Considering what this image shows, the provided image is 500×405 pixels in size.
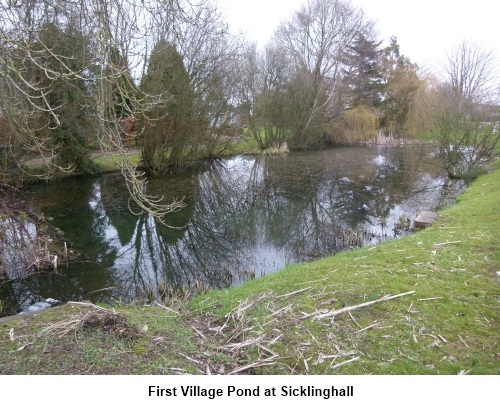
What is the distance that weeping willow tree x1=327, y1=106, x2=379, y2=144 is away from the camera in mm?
33344

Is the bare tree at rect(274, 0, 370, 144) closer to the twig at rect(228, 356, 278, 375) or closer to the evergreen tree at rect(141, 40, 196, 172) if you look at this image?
the evergreen tree at rect(141, 40, 196, 172)

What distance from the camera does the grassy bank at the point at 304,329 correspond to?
355 centimetres

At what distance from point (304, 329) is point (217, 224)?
7.59 meters

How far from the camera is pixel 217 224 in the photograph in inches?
458

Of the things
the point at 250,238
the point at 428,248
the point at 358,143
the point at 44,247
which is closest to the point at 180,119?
the point at 250,238

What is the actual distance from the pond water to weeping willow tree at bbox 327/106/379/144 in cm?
1268

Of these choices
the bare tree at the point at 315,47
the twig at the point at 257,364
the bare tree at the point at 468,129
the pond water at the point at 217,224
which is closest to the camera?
Result: the twig at the point at 257,364

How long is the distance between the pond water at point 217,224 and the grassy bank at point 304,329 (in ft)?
6.17

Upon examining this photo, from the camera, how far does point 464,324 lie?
13.5 feet

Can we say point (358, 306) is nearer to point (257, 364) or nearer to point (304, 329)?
point (304, 329)

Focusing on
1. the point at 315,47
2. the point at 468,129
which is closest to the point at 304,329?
the point at 468,129

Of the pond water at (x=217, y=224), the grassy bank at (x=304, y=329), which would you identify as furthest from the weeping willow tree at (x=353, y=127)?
the grassy bank at (x=304, y=329)

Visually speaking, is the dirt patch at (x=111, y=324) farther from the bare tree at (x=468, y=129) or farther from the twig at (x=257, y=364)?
the bare tree at (x=468, y=129)

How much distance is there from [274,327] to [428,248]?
3.92 metres
